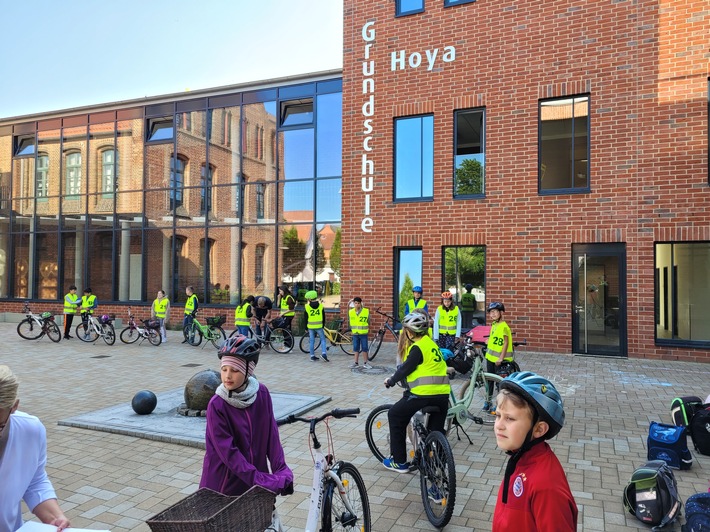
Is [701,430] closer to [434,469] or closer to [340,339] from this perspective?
[434,469]

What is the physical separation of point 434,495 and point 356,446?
77.6 inches

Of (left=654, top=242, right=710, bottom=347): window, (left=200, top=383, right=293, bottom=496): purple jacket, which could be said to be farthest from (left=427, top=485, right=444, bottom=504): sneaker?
(left=654, top=242, right=710, bottom=347): window

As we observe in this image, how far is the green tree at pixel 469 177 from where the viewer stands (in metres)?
14.5

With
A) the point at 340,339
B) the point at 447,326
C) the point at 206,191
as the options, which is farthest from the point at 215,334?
the point at 447,326

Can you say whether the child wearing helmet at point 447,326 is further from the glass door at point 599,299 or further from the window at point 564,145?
the window at point 564,145

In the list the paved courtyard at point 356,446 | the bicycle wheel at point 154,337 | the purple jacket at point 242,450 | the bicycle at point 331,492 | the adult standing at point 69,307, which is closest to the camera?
the purple jacket at point 242,450

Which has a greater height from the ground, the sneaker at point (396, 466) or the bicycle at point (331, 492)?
the bicycle at point (331, 492)

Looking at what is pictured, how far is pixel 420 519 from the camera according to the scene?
432 cm

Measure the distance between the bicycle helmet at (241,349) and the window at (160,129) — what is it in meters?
20.0

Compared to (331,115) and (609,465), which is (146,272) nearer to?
(331,115)

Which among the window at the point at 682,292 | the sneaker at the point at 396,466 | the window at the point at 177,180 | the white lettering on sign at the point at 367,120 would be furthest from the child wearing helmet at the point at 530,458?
the window at the point at 177,180

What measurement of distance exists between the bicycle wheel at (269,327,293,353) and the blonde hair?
41.7 ft

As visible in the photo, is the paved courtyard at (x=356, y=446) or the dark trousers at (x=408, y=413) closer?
the paved courtyard at (x=356, y=446)

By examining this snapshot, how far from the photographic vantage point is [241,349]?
2.78m
